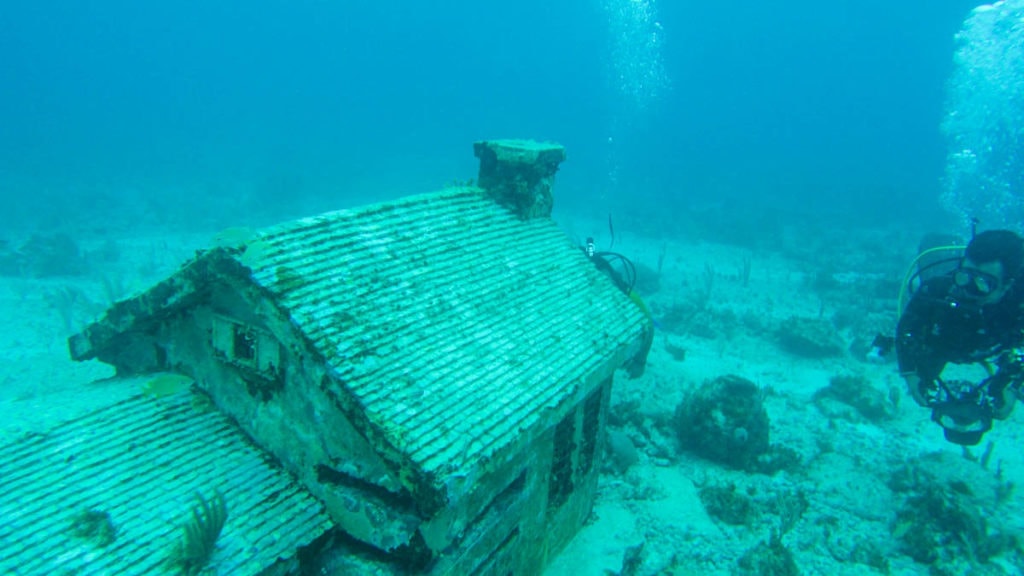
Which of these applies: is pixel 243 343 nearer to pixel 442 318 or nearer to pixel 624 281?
pixel 442 318

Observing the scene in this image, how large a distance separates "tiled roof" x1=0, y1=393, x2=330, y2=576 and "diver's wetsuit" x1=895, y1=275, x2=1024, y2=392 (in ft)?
26.3

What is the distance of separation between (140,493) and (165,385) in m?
1.58

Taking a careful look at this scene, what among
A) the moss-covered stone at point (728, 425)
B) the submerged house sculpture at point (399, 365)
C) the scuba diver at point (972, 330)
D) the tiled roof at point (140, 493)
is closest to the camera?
the tiled roof at point (140, 493)

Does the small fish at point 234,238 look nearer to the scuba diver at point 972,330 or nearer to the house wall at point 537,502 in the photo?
the house wall at point 537,502

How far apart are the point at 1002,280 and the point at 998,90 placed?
42065mm

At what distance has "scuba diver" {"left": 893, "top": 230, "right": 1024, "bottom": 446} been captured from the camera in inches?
271

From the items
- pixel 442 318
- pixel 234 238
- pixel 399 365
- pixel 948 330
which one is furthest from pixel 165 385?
pixel 948 330

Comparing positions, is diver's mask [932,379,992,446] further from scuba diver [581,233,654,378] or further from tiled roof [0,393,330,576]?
tiled roof [0,393,330,576]

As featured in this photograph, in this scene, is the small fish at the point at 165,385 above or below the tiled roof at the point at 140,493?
above

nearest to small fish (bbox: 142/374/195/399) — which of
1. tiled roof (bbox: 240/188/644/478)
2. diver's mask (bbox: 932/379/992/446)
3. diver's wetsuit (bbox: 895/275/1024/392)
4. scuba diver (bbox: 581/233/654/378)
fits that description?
tiled roof (bbox: 240/188/644/478)

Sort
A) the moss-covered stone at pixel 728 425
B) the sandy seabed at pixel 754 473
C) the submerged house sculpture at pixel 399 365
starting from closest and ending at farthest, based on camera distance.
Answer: the submerged house sculpture at pixel 399 365
the sandy seabed at pixel 754 473
the moss-covered stone at pixel 728 425

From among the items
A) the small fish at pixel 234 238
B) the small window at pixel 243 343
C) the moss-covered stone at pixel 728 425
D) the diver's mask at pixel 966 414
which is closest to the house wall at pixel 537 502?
the small window at pixel 243 343

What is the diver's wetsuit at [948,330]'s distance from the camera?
22.9ft

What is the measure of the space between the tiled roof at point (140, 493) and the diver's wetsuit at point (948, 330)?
8031mm
